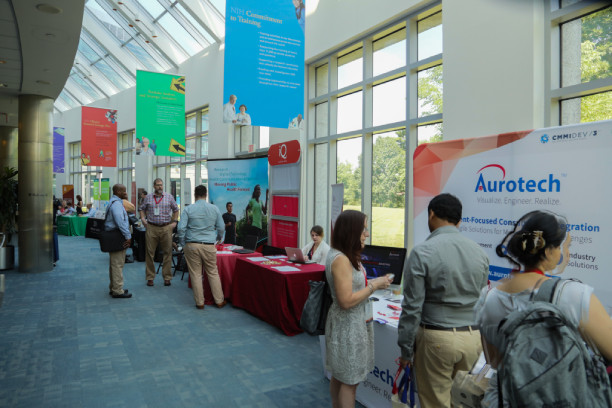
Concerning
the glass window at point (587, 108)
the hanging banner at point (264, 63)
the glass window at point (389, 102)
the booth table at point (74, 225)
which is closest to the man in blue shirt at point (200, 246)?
the hanging banner at point (264, 63)

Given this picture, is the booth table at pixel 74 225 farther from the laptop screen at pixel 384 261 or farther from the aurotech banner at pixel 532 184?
the aurotech banner at pixel 532 184

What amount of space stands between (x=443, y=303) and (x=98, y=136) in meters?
12.2

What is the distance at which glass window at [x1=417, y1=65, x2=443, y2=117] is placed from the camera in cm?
499

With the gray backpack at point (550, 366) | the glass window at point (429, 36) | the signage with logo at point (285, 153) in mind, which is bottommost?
the gray backpack at point (550, 366)

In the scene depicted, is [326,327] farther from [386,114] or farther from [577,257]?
[386,114]

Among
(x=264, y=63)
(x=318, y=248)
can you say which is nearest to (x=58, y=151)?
(x=264, y=63)

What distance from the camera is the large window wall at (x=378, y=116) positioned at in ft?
16.9

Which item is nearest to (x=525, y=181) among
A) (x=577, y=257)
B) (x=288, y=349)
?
(x=577, y=257)

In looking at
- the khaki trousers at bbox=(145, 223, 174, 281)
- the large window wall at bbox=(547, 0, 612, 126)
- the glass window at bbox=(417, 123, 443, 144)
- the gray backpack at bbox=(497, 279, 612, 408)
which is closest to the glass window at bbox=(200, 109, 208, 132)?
the khaki trousers at bbox=(145, 223, 174, 281)

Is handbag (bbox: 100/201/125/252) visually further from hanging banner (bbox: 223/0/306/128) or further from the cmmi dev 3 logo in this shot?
the cmmi dev 3 logo

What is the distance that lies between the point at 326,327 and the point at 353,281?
30cm

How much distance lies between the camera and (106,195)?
1554 centimetres

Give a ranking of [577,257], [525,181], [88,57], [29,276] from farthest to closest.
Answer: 1. [88,57]
2. [29,276]
3. [525,181]
4. [577,257]

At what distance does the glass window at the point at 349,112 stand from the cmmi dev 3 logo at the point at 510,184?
3104mm
